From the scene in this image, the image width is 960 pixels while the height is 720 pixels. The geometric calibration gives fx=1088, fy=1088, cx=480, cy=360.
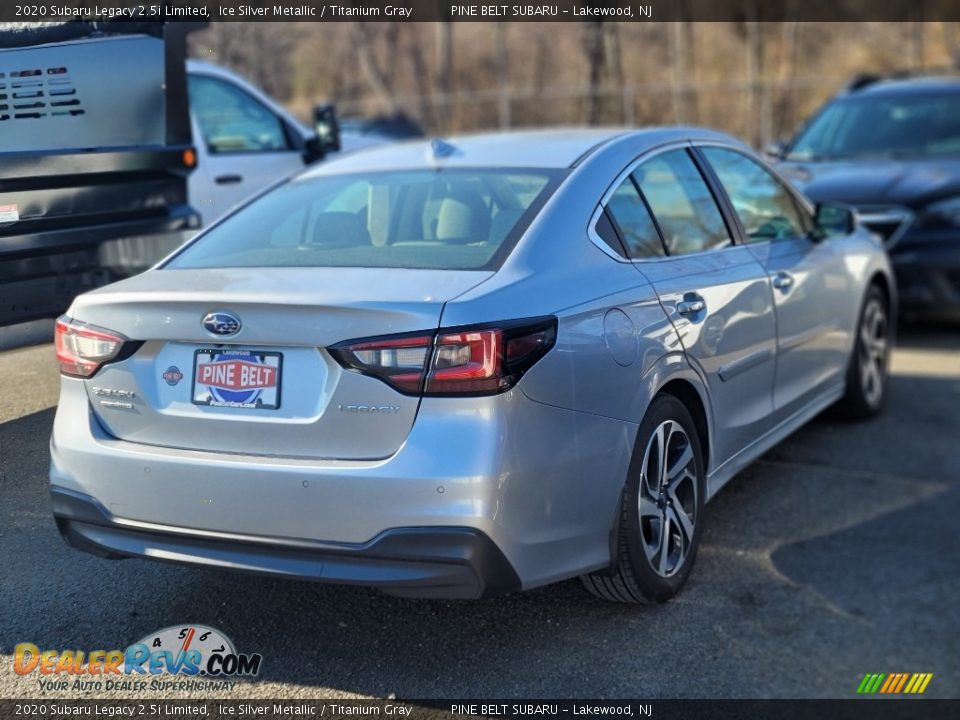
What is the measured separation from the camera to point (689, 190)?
4535 millimetres

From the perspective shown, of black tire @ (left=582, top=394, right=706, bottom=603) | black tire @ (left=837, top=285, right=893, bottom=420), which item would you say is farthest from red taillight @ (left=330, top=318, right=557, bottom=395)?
black tire @ (left=837, top=285, right=893, bottom=420)

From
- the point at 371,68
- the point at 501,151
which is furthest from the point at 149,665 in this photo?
the point at 371,68

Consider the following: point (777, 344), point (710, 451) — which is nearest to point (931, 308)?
point (777, 344)

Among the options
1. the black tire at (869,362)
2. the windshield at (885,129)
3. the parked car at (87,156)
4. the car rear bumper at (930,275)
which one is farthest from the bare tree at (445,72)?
the parked car at (87,156)

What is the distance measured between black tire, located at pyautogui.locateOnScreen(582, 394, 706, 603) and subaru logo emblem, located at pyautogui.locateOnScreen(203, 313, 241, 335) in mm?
1282

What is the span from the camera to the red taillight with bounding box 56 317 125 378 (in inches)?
126

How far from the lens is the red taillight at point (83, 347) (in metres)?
3.20

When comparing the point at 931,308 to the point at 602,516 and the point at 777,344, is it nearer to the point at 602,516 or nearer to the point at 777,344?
the point at 777,344

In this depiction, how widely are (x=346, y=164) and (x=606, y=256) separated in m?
1.40

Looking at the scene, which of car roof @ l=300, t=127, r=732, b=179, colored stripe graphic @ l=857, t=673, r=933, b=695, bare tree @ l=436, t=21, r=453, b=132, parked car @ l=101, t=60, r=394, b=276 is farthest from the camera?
bare tree @ l=436, t=21, r=453, b=132

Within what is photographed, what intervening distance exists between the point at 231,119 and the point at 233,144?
0.61 ft

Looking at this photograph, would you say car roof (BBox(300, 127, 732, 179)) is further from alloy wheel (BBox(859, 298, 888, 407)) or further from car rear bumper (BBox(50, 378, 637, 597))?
alloy wheel (BBox(859, 298, 888, 407))

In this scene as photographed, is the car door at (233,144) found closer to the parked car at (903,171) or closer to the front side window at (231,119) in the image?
the front side window at (231,119)

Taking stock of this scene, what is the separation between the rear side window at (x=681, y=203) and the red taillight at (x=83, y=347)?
199cm
